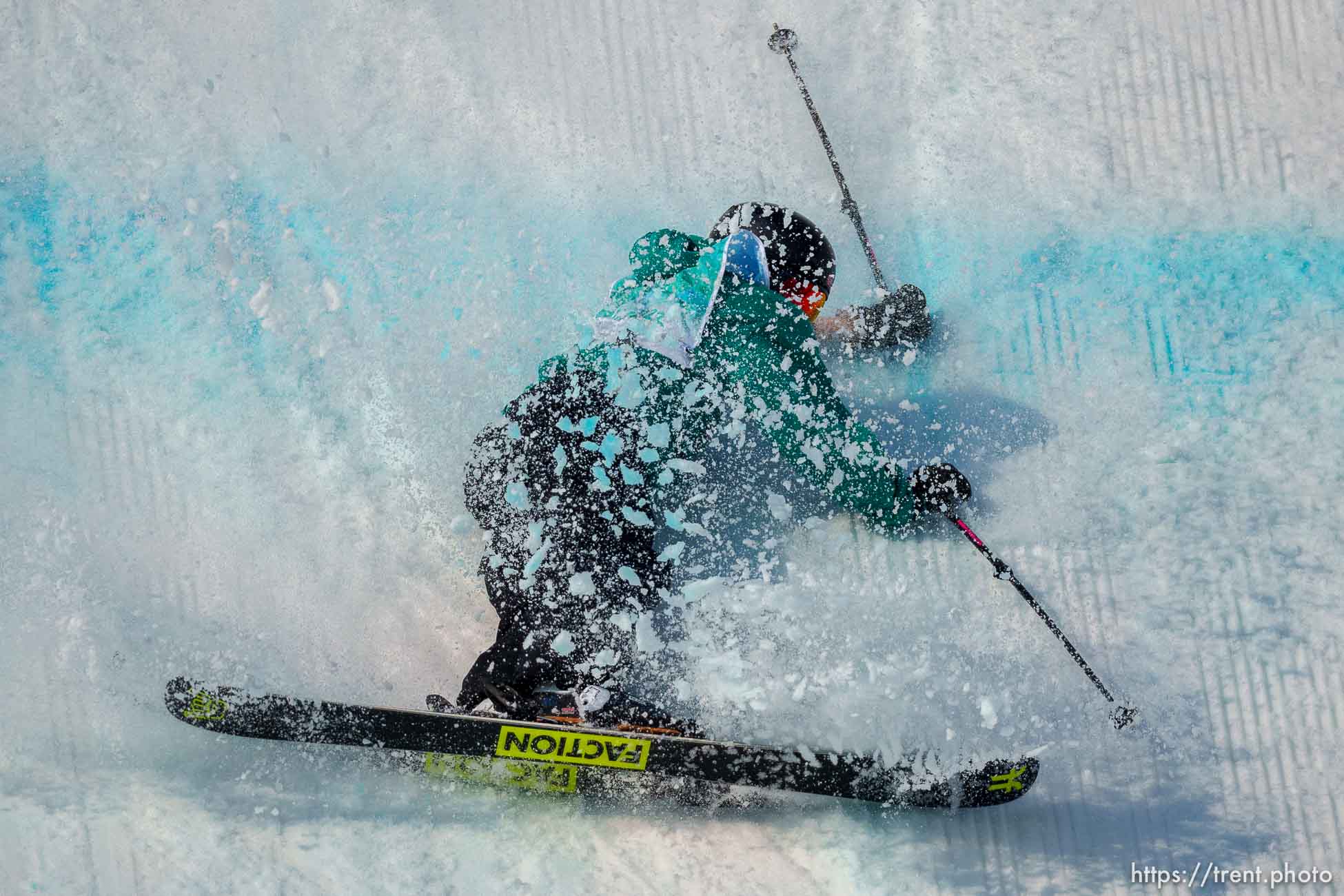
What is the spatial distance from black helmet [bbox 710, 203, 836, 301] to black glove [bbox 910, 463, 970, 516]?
47 cm

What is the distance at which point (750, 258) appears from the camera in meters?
2.37

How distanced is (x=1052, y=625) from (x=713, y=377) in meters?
0.94

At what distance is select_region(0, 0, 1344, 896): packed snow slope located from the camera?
2.49 meters

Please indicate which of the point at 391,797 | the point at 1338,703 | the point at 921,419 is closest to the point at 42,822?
the point at 391,797

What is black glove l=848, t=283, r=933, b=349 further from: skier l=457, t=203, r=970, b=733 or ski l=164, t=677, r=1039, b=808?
ski l=164, t=677, r=1039, b=808

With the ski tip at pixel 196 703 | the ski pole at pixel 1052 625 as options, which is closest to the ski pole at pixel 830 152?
the ski pole at pixel 1052 625

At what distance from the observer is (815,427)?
8.04ft

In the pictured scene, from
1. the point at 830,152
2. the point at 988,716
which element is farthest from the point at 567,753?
the point at 830,152

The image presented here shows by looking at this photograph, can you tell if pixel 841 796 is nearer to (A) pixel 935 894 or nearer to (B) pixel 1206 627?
(A) pixel 935 894

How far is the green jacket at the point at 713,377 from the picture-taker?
7.73 feet

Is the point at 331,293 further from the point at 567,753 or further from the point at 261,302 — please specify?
the point at 567,753

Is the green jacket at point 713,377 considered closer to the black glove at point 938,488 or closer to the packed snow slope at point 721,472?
the black glove at point 938,488

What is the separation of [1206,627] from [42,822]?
2.77 metres

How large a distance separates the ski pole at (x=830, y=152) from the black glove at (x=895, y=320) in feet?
0.21
